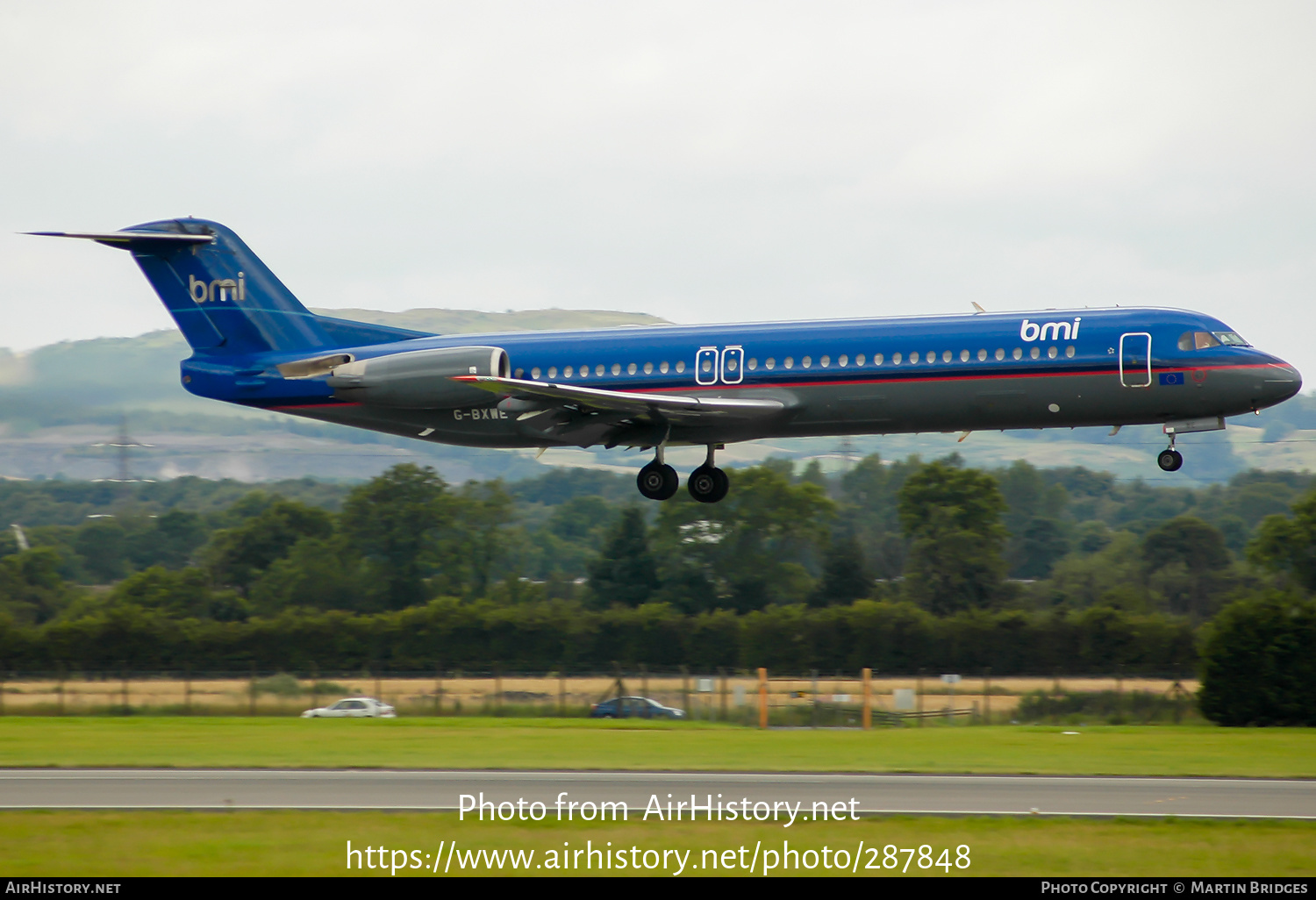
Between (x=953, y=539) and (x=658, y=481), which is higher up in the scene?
(x=658, y=481)

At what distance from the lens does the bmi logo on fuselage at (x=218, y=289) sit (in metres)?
34.5

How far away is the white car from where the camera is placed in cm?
4472

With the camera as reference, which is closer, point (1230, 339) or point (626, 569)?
point (1230, 339)

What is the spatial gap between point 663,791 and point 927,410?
364 inches

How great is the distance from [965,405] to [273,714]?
1041 inches

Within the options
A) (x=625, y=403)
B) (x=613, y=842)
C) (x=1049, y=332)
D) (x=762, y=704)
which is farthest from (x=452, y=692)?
(x=613, y=842)

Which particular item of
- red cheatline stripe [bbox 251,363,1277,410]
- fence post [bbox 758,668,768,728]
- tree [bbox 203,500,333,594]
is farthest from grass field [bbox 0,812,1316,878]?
tree [bbox 203,500,333,594]

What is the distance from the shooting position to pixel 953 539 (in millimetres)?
69750

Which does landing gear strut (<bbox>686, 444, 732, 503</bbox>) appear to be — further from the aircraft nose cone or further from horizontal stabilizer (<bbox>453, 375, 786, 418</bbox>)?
the aircraft nose cone

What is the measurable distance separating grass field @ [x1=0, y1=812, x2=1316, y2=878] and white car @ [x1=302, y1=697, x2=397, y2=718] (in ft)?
77.9

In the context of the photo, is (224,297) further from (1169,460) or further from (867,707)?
(1169,460)

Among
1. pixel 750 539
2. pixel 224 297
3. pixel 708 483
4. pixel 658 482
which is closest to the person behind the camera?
pixel 658 482

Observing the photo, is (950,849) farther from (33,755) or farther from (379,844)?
(33,755)

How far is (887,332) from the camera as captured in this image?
92.9 ft
